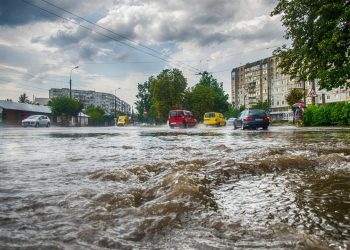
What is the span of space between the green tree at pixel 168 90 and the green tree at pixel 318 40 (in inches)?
1532

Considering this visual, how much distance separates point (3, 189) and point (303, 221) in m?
2.69

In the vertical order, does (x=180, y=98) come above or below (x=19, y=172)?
above

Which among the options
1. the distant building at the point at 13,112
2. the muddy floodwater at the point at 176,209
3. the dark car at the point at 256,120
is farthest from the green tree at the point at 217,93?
the muddy floodwater at the point at 176,209

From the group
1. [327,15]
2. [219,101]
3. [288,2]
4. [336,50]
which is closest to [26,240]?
[336,50]

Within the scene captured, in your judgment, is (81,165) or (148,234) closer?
(148,234)

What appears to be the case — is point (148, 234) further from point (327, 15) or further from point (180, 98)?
point (180, 98)

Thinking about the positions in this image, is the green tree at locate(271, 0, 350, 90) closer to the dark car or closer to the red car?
the dark car

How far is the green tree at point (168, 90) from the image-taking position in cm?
6194

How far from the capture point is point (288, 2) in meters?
22.8

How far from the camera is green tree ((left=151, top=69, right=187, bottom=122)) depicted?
6194 cm

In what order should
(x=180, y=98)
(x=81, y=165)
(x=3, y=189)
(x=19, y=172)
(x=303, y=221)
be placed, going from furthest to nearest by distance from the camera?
1. (x=180, y=98)
2. (x=81, y=165)
3. (x=19, y=172)
4. (x=3, y=189)
5. (x=303, y=221)

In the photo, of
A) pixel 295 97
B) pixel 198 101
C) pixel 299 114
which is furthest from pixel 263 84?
pixel 299 114

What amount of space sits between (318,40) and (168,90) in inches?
1661

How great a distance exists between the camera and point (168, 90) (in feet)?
203
